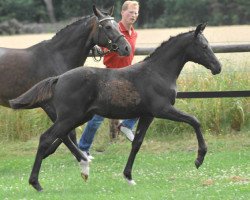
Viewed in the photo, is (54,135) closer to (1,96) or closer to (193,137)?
(1,96)

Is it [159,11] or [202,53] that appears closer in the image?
[202,53]

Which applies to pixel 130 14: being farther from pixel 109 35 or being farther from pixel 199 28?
pixel 199 28

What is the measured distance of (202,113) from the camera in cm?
1319

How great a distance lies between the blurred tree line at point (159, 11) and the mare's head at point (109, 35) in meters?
30.2

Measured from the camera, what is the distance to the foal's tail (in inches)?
356

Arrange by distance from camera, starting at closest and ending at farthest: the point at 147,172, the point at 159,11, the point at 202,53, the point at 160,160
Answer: the point at 202,53, the point at 147,172, the point at 160,160, the point at 159,11

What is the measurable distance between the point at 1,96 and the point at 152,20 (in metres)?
34.3

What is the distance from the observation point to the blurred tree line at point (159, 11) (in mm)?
42844

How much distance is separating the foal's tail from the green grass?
98cm

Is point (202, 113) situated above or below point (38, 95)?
below

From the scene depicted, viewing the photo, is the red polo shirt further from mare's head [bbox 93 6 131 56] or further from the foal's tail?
the foal's tail

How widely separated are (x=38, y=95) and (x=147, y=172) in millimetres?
2184

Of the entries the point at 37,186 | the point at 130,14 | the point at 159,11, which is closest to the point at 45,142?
the point at 37,186

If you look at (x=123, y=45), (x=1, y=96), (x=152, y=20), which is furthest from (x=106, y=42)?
(x=152, y=20)
